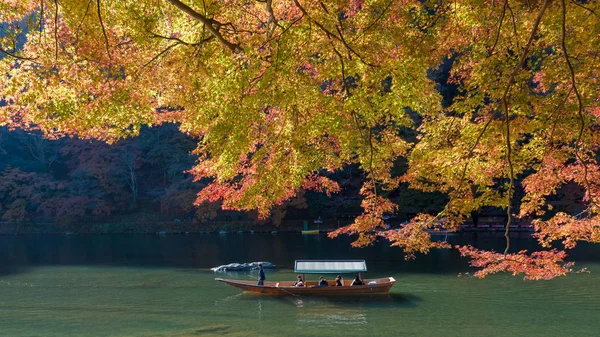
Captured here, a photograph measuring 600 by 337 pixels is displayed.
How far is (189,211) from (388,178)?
2759 centimetres

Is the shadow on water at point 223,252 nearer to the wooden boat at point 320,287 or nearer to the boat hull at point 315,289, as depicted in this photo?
the wooden boat at point 320,287

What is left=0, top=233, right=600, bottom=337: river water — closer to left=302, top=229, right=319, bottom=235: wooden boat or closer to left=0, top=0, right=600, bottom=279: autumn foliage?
left=0, top=0, right=600, bottom=279: autumn foliage

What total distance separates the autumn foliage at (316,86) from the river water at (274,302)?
501 cm

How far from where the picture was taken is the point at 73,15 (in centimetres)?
554

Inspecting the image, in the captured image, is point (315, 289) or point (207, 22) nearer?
point (207, 22)

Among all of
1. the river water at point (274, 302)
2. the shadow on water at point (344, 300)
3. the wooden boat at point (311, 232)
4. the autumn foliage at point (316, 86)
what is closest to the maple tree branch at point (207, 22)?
the autumn foliage at point (316, 86)

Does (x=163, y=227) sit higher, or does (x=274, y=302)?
(x=163, y=227)

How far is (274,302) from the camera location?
14086 millimetres

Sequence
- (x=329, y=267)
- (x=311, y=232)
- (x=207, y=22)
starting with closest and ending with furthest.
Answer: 1. (x=207, y=22)
2. (x=329, y=267)
3. (x=311, y=232)

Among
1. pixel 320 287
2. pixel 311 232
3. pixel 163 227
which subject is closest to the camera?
pixel 320 287

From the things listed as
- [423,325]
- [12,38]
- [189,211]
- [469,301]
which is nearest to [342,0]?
[12,38]

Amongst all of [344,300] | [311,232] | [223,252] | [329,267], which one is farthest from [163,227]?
[344,300]

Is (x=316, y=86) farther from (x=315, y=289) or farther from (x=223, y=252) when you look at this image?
(x=223, y=252)

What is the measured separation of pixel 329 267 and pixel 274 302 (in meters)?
2.44
